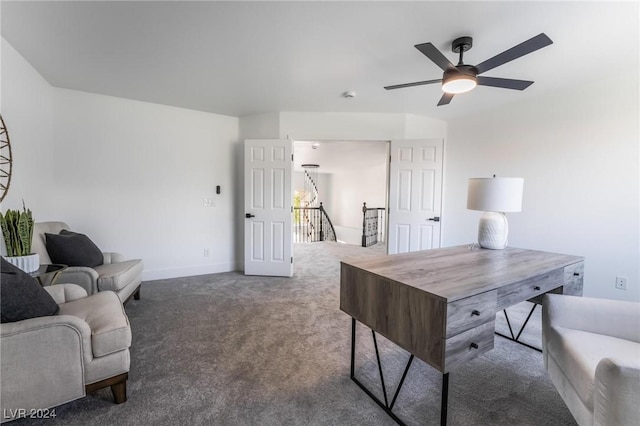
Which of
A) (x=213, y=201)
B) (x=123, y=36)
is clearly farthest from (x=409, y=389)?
(x=213, y=201)

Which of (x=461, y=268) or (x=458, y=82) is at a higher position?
(x=458, y=82)

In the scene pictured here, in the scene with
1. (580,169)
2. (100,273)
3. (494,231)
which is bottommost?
(100,273)

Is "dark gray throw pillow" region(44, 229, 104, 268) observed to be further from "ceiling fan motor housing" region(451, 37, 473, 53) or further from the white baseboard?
"ceiling fan motor housing" region(451, 37, 473, 53)

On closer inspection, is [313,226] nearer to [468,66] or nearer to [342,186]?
[342,186]

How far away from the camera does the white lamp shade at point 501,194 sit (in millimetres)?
2068

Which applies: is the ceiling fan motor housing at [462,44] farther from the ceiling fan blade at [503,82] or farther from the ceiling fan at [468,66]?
the ceiling fan blade at [503,82]

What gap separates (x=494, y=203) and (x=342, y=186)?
893cm

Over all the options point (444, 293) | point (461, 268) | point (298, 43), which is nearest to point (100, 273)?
point (298, 43)

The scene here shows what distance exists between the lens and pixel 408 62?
2553 mm

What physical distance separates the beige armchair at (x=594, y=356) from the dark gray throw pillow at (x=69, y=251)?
365cm

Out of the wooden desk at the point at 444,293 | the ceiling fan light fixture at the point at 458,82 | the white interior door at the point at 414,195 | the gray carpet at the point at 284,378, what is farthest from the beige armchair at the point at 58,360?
the white interior door at the point at 414,195

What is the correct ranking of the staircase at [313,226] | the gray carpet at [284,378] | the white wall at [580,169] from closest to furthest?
the gray carpet at [284,378] → the white wall at [580,169] → the staircase at [313,226]

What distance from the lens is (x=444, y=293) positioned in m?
1.20

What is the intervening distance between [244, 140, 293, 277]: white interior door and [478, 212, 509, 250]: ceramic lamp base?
2.59 metres
